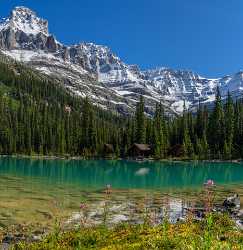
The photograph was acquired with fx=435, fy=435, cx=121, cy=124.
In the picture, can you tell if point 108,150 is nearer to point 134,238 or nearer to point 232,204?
point 232,204

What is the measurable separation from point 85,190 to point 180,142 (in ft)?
335

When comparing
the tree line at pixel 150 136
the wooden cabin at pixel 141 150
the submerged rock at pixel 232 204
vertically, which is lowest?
the submerged rock at pixel 232 204

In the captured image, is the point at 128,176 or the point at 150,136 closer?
the point at 128,176

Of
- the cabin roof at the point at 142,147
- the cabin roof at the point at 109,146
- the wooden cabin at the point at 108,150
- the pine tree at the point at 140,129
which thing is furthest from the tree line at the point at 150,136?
the cabin roof at the point at 142,147

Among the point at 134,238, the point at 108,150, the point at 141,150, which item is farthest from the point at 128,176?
the point at 108,150

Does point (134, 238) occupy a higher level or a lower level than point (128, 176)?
lower

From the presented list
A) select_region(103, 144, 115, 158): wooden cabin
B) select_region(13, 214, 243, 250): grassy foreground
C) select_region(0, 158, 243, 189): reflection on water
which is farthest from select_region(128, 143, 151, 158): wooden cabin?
select_region(13, 214, 243, 250): grassy foreground

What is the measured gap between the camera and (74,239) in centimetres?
1789

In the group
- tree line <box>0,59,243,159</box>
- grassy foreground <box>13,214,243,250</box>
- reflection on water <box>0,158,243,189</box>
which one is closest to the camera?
grassy foreground <box>13,214,243,250</box>

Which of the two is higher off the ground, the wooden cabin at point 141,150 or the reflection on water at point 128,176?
the wooden cabin at point 141,150

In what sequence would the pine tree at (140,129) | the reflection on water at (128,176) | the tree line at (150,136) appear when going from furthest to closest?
the pine tree at (140,129) → the tree line at (150,136) → the reflection on water at (128,176)

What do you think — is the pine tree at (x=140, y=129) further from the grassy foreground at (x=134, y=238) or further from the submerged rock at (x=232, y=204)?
the grassy foreground at (x=134, y=238)

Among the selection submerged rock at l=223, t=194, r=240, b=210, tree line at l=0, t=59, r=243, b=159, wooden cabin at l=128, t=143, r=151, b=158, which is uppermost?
tree line at l=0, t=59, r=243, b=159

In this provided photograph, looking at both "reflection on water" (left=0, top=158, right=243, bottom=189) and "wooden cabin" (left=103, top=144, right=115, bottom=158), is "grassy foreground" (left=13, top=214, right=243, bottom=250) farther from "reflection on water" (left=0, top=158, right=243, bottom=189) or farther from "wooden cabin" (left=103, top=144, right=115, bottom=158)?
"wooden cabin" (left=103, top=144, right=115, bottom=158)
